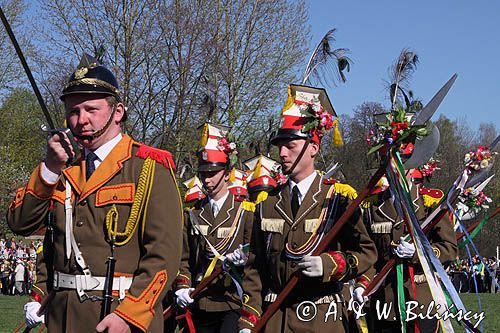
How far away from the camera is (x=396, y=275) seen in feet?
25.6

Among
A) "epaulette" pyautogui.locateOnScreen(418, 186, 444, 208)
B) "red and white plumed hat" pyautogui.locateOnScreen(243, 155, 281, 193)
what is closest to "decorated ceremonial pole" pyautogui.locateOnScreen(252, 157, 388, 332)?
"epaulette" pyautogui.locateOnScreen(418, 186, 444, 208)

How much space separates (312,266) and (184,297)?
273 cm

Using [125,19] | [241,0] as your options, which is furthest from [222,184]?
[241,0]

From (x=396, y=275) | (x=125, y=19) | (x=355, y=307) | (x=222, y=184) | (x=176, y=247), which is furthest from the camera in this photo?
(x=125, y=19)

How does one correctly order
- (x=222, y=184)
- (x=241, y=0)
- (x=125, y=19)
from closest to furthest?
(x=222, y=184) → (x=125, y=19) → (x=241, y=0)

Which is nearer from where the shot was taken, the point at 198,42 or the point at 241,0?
the point at 198,42

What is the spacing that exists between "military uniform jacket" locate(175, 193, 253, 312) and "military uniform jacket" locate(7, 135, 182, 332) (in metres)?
3.75

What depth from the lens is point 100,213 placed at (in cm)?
430

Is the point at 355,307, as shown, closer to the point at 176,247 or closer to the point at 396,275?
the point at 396,275

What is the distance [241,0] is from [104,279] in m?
24.4

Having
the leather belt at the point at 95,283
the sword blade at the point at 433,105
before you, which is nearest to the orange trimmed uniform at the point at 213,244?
the sword blade at the point at 433,105

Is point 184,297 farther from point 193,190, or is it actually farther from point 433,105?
point 433,105

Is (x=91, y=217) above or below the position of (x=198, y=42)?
below

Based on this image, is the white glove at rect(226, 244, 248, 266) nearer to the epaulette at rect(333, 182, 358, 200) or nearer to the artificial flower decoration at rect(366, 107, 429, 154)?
the epaulette at rect(333, 182, 358, 200)
